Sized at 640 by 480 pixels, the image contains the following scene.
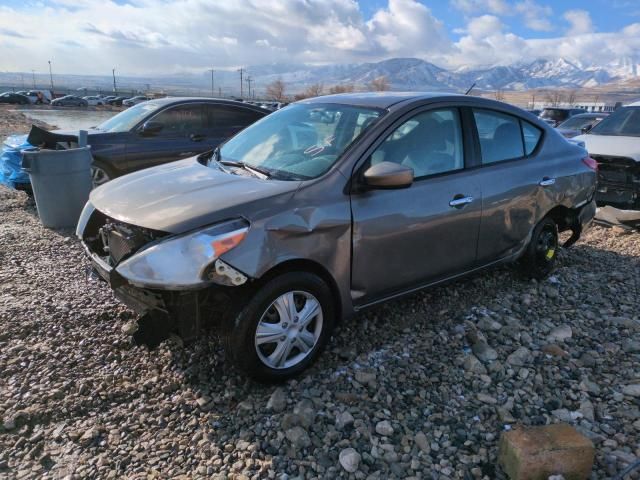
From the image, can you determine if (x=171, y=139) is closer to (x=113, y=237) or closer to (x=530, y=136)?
(x=113, y=237)

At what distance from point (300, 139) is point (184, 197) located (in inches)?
41.5

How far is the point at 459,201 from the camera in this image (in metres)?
3.54

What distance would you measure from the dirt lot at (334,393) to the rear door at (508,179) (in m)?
0.60

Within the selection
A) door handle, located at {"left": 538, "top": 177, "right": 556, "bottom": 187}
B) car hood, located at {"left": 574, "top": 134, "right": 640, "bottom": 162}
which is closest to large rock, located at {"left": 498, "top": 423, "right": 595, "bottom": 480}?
door handle, located at {"left": 538, "top": 177, "right": 556, "bottom": 187}

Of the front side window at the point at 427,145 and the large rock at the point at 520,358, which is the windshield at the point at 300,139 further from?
the large rock at the point at 520,358

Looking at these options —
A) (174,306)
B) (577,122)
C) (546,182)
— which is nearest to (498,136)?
(546,182)

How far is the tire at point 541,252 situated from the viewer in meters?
4.48

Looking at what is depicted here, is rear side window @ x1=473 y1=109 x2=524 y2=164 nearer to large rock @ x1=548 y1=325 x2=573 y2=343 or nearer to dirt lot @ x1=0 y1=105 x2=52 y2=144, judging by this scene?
large rock @ x1=548 y1=325 x2=573 y2=343

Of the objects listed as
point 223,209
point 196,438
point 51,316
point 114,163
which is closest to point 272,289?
point 223,209

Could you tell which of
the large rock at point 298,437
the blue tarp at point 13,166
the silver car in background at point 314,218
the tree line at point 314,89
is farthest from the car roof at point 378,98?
the tree line at point 314,89

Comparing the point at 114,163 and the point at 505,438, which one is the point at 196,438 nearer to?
the point at 505,438

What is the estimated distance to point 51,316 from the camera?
374 centimetres

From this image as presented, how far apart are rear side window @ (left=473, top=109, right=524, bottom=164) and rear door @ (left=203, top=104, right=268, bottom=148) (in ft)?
15.6

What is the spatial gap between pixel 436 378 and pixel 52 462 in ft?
7.24
